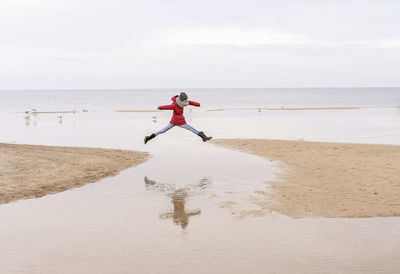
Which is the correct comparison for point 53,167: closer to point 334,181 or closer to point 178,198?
point 178,198

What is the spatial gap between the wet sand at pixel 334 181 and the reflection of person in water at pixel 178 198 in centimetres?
188

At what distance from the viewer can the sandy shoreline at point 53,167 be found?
11.5 m

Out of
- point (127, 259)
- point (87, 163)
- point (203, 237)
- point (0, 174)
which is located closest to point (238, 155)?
point (87, 163)

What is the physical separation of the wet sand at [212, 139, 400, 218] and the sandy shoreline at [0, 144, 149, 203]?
5690mm

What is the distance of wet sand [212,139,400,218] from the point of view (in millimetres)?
9562

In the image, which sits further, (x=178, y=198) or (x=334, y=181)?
(x=334, y=181)

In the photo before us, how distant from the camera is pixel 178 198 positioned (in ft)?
35.0

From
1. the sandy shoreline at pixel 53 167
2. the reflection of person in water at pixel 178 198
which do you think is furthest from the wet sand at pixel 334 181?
the sandy shoreline at pixel 53 167

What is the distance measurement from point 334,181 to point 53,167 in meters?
9.20

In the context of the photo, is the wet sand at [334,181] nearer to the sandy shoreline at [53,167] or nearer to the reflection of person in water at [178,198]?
the reflection of person in water at [178,198]

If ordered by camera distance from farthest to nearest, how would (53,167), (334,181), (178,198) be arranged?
(53,167)
(334,181)
(178,198)

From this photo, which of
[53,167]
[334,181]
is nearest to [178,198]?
[334,181]

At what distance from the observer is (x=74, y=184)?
40.4 ft

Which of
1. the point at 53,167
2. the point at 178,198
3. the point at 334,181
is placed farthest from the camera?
the point at 53,167
